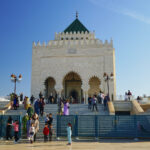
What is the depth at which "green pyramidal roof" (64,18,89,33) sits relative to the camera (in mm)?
26216

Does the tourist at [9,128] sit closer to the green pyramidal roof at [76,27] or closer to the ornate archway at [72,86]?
the ornate archway at [72,86]

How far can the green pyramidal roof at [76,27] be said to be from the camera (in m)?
26.2

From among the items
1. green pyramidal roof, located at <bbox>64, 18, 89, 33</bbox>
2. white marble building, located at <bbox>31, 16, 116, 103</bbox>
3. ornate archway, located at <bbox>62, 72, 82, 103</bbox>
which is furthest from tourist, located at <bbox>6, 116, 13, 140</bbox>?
green pyramidal roof, located at <bbox>64, 18, 89, 33</bbox>

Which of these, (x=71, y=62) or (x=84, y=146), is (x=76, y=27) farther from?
(x=84, y=146)

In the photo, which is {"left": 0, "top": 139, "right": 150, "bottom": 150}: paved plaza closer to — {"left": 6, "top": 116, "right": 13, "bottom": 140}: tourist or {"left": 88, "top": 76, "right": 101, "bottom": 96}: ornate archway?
{"left": 6, "top": 116, "right": 13, "bottom": 140}: tourist

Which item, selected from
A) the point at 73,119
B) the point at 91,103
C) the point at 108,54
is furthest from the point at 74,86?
the point at 73,119

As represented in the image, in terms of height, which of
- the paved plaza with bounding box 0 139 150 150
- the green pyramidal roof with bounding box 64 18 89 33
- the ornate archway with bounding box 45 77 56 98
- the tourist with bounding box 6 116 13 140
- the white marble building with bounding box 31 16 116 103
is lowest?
the paved plaza with bounding box 0 139 150 150

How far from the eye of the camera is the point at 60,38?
25.0 metres

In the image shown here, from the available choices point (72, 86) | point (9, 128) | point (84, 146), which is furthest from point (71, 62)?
point (84, 146)

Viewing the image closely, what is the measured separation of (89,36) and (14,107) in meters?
13.7

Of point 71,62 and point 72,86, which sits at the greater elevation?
point 71,62

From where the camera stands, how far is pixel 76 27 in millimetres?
26531

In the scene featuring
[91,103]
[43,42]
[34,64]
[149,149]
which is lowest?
[149,149]

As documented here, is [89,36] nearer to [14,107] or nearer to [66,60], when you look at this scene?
[66,60]
